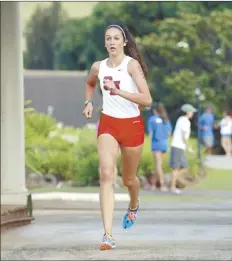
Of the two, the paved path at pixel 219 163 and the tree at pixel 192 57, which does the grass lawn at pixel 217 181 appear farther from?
the tree at pixel 192 57

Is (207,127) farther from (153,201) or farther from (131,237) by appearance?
(131,237)

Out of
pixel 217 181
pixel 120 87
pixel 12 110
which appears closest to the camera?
pixel 120 87

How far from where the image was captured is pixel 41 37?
106 m

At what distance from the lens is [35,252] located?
891 centimetres

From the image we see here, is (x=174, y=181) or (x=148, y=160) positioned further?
(x=148, y=160)

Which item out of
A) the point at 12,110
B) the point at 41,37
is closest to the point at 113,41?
the point at 12,110

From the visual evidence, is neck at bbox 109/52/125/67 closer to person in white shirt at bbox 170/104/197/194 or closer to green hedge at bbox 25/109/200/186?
person in white shirt at bbox 170/104/197/194

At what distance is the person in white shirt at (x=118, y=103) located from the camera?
29.2 feet

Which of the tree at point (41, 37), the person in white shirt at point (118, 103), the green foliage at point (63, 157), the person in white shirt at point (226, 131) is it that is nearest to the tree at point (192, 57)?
the person in white shirt at point (226, 131)

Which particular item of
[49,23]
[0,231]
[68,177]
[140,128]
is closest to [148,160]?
[68,177]

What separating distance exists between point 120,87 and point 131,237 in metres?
1.80

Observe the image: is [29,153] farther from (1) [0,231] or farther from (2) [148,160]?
(1) [0,231]

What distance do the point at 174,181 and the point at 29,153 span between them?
5156 mm

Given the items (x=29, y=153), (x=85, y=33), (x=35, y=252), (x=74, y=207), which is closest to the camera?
(x=35, y=252)
